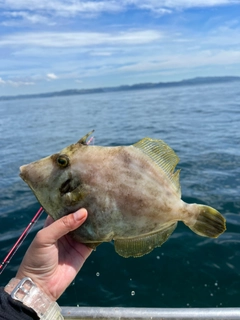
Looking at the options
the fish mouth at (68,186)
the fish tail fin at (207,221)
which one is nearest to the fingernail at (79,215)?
the fish mouth at (68,186)

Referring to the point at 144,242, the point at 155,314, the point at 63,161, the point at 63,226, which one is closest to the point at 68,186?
the point at 63,161

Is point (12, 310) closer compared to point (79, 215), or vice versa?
point (79, 215)

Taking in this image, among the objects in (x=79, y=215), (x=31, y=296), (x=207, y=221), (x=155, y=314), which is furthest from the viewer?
(x=155, y=314)

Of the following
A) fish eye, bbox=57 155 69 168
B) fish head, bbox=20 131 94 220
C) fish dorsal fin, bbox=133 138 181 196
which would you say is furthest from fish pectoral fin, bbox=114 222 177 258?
fish eye, bbox=57 155 69 168

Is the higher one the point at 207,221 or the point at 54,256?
the point at 207,221

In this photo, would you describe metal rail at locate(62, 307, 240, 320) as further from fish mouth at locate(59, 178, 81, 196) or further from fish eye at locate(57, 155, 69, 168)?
fish eye at locate(57, 155, 69, 168)

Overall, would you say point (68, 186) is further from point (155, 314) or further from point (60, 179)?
point (155, 314)
